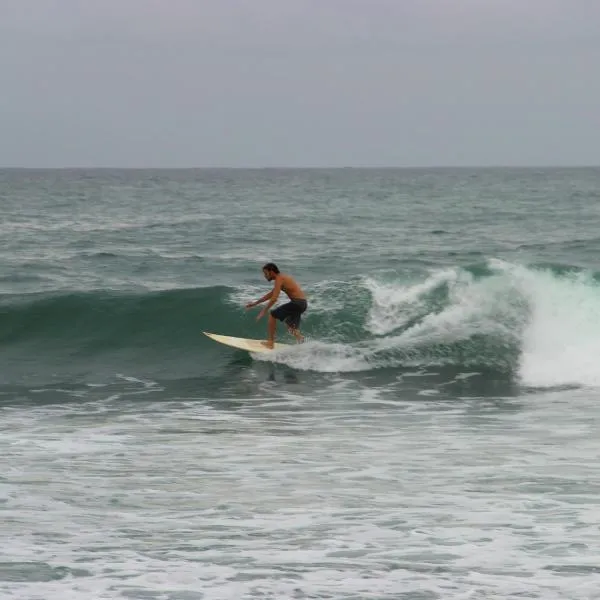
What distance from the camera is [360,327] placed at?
61.4 ft

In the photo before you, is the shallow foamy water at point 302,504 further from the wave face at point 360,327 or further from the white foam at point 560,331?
the wave face at point 360,327

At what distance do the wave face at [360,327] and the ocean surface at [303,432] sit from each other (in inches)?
2.2

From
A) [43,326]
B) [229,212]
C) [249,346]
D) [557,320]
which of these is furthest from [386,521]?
[229,212]

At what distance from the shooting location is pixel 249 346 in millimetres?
16797

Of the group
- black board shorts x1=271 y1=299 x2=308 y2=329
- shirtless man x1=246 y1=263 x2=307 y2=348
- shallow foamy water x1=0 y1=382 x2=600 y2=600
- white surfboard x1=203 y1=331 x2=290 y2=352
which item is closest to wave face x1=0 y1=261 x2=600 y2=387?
white surfboard x1=203 y1=331 x2=290 y2=352

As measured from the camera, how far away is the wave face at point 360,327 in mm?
16172

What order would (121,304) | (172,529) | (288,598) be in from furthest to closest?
(121,304) < (172,529) < (288,598)

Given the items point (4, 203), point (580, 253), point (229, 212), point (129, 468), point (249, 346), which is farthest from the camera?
point (4, 203)

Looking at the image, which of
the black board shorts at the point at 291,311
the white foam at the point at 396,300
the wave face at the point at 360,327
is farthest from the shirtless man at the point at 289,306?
the white foam at the point at 396,300

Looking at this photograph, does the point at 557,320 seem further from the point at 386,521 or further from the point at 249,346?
the point at 386,521

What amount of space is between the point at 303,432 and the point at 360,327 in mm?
7591

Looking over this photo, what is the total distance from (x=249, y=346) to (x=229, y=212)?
3336 cm

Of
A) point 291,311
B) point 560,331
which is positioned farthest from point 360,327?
point 560,331

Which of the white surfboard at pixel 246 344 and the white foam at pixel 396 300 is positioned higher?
the white foam at pixel 396 300
